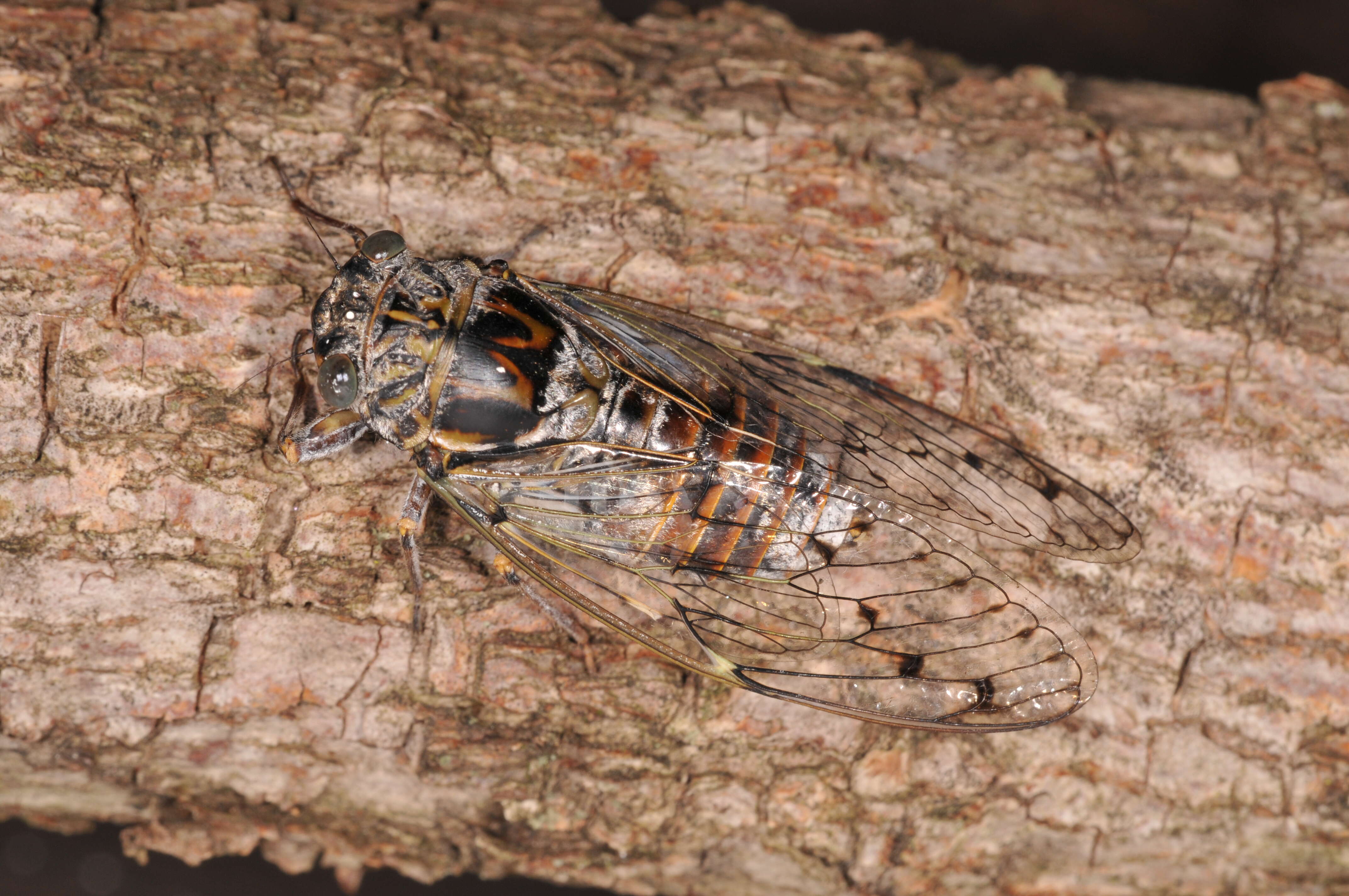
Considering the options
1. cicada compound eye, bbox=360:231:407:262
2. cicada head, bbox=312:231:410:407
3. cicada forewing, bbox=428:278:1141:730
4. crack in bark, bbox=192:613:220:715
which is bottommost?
crack in bark, bbox=192:613:220:715

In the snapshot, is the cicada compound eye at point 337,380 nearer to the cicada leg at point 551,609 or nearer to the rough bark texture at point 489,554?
the rough bark texture at point 489,554

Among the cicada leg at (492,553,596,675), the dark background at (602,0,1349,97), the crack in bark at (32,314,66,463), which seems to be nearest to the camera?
the crack in bark at (32,314,66,463)

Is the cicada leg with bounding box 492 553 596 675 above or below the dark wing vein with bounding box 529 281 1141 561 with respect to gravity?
below

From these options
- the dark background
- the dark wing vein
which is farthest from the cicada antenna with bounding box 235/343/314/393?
the dark background

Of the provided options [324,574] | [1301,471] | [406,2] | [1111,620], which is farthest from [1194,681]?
[406,2]

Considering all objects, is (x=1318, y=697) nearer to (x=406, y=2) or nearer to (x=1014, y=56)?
(x=1014, y=56)

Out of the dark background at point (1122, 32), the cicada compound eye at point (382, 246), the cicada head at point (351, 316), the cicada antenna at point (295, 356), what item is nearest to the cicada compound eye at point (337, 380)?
the cicada head at point (351, 316)

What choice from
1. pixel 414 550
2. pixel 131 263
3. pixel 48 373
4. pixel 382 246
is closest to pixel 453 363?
pixel 382 246

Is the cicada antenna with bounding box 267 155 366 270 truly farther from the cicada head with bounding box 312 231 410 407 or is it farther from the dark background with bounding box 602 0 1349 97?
the dark background with bounding box 602 0 1349 97
